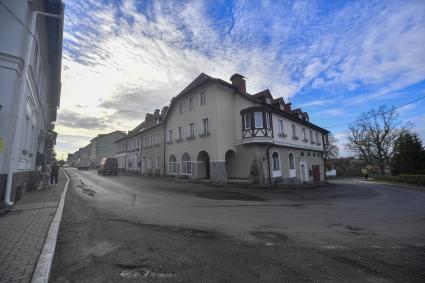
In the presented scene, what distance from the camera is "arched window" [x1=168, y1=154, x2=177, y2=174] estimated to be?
86.4 ft

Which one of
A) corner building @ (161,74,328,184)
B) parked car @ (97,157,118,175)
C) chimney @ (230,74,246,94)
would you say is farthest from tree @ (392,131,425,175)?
parked car @ (97,157,118,175)

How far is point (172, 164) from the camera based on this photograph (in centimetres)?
2684

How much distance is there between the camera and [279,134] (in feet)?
71.9

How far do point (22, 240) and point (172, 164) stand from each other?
74.2 feet

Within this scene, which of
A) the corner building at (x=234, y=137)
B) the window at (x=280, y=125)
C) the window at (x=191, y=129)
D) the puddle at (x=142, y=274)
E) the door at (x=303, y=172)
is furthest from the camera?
the door at (x=303, y=172)

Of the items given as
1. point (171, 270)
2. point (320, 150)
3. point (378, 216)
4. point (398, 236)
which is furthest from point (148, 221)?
point (320, 150)

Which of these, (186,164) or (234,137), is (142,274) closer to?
(234,137)

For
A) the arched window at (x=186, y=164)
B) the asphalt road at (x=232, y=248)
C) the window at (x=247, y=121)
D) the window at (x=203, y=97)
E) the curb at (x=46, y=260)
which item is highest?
the window at (x=203, y=97)

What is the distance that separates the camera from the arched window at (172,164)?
26.3 meters

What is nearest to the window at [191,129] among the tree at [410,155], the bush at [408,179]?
the bush at [408,179]

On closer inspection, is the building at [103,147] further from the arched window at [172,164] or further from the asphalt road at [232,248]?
the asphalt road at [232,248]

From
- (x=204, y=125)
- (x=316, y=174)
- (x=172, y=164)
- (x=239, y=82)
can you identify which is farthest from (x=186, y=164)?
(x=316, y=174)

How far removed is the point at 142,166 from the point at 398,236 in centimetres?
3440

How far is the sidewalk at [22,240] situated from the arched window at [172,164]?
19084 mm
